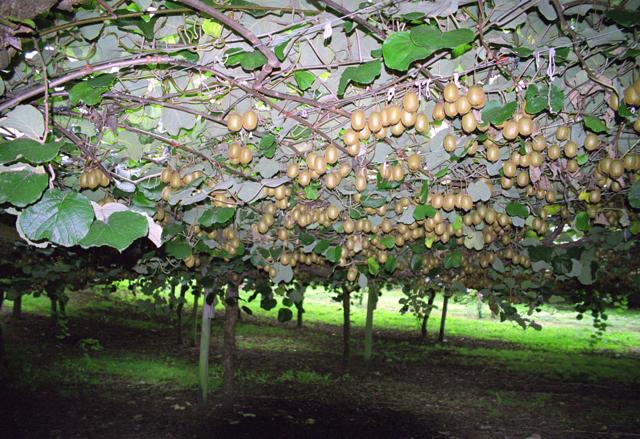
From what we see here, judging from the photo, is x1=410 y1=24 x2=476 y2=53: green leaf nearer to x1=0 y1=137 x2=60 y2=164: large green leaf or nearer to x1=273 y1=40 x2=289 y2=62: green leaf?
x1=273 y1=40 x2=289 y2=62: green leaf

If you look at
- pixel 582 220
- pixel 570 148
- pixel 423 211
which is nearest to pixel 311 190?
pixel 423 211

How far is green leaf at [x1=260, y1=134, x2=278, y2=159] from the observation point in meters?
2.03

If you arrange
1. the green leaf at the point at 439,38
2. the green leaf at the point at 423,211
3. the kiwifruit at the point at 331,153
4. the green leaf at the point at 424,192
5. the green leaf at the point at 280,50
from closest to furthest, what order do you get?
the green leaf at the point at 439,38
the green leaf at the point at 280,50
the kiwifruit at the point at 331,153
the green leaf at the point at 424,192
the green leaf at the point at 423,211

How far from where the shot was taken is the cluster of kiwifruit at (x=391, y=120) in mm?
1657

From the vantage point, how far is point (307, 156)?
7.28 ft

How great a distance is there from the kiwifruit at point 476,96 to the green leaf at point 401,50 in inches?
15.6

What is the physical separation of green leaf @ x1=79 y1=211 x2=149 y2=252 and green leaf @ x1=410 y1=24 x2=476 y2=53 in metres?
0.93

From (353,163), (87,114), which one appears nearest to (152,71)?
(87,114)

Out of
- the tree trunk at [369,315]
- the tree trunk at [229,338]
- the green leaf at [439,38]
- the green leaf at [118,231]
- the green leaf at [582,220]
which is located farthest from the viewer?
the tree trunk at [369,315]

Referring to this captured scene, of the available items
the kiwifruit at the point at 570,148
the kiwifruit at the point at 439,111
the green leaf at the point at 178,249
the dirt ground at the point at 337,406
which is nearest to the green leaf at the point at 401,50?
the kiwifruit at the point at 439,111

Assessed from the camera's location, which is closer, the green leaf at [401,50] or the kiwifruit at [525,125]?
the green leaf at [401,50]

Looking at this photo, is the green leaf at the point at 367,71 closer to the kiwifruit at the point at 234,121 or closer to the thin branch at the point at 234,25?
the thin branch at the point at 234,25

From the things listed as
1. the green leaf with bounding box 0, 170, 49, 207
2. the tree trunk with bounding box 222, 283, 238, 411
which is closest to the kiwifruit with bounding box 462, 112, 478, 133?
the green leaf with bounding box 0, 170, 49, 207

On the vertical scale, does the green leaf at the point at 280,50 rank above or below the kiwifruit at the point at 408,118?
above
